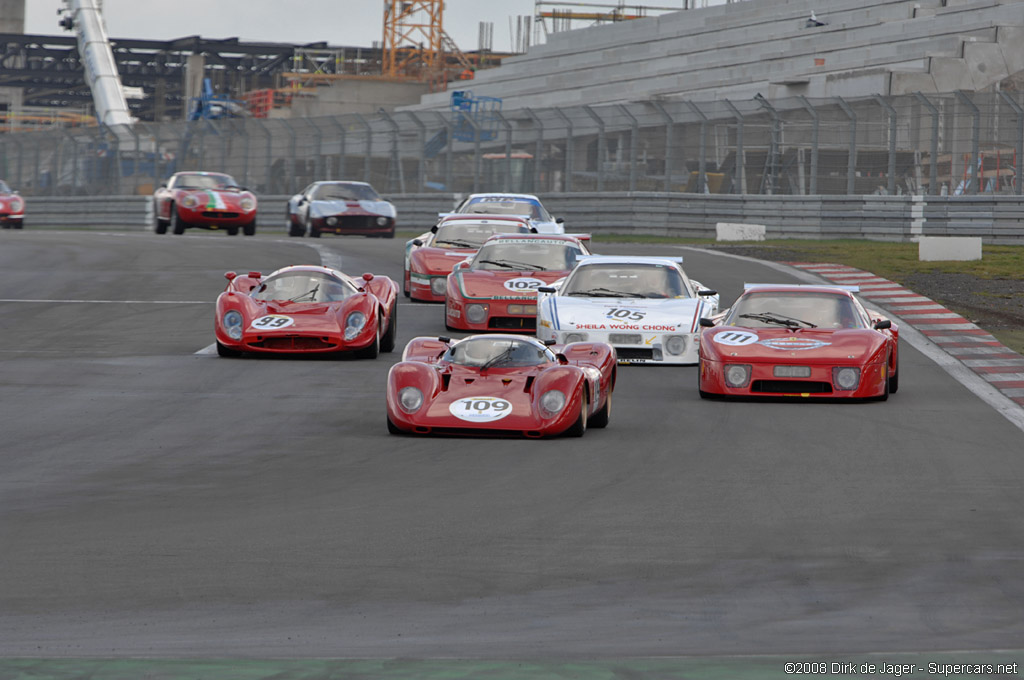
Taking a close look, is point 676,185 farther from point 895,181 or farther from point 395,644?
point 395,644

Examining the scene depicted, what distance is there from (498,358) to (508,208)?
1561cm

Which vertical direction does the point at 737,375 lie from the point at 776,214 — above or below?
below

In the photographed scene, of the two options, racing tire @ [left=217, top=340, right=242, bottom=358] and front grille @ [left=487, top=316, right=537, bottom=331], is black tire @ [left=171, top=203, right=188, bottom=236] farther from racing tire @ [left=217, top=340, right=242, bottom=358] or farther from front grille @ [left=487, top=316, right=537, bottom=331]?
racing tire @ [left=217, top=340, right=242, bottom=358]

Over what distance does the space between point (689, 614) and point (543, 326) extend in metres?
10.1

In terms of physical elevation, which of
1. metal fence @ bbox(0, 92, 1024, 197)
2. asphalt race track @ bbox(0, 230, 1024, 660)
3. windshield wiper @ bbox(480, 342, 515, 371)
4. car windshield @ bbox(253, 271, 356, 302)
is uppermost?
metal fence @ bbox(0, 92, 1024, 197)

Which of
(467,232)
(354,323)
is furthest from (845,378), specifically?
(467,232)

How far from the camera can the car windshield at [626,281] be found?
54.0 ft

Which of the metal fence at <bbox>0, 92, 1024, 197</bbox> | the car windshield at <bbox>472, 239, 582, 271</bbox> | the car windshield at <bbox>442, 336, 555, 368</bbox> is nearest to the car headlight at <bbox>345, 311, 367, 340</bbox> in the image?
the car windshield at <bbox>472, 239, 582, 271</bbox>

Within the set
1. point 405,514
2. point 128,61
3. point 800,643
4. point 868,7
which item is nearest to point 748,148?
point 868,7

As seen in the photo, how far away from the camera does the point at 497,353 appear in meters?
11.4

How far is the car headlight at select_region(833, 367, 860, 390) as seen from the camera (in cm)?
1313

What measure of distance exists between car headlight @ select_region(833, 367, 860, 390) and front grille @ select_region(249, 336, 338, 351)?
5227 mm

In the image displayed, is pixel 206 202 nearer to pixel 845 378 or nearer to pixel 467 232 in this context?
pixel 467 232

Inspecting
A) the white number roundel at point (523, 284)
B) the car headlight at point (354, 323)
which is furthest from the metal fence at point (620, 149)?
the car headlight at point (354, 323)
